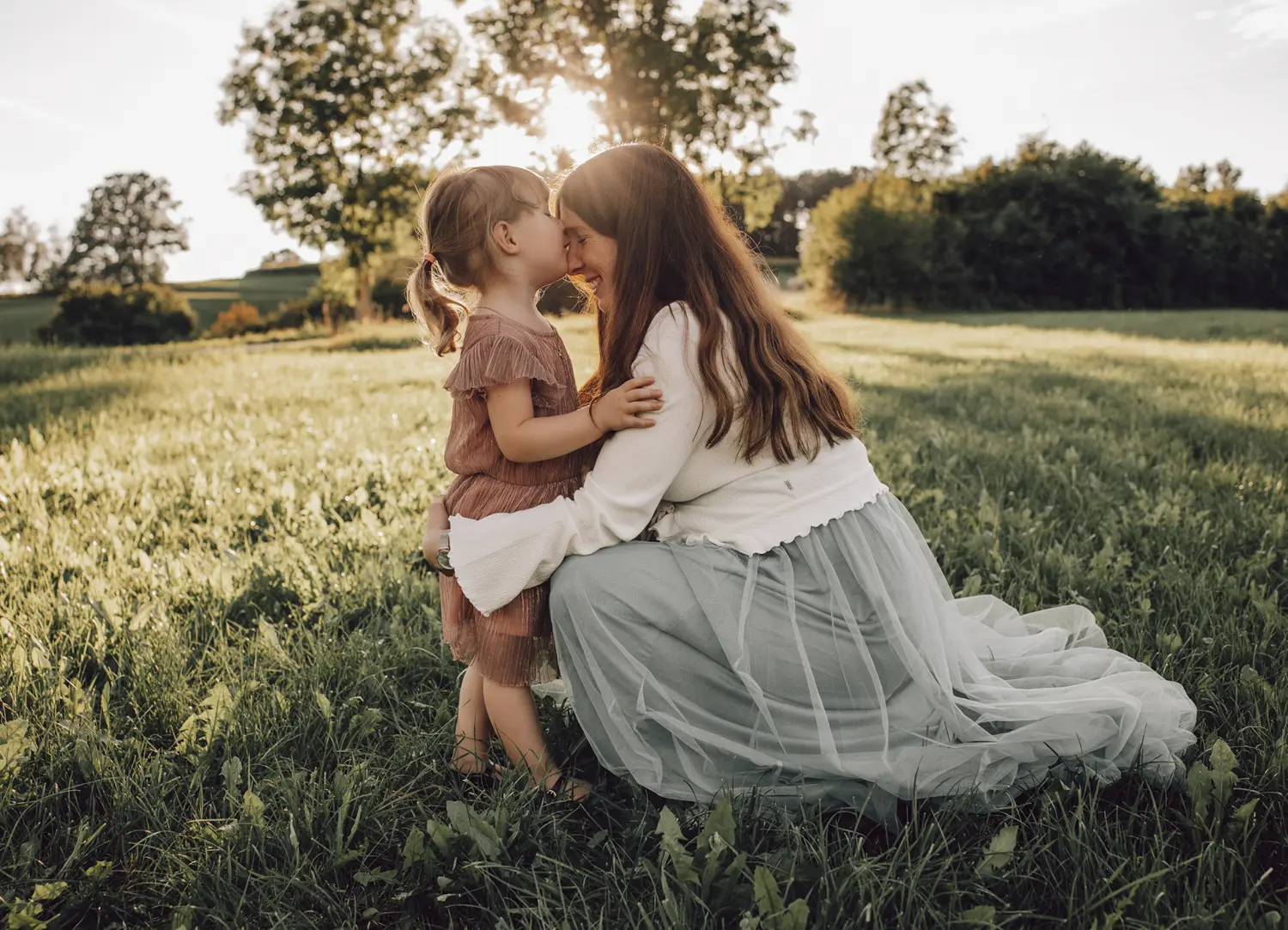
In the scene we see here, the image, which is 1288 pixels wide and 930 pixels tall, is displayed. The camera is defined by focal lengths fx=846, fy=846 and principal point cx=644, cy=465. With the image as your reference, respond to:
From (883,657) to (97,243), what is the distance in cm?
7485

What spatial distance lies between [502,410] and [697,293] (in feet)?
1.80

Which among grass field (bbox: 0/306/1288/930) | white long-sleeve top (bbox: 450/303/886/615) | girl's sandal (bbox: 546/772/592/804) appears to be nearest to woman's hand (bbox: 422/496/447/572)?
white long-sleeve top (bbox: 450/303/886/615)

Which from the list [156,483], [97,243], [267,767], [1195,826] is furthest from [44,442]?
[97,243]

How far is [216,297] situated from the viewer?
5691 cm

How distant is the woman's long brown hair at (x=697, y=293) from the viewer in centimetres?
202

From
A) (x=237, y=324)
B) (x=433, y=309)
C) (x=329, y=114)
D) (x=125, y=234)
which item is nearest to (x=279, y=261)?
(x=125, y=234)

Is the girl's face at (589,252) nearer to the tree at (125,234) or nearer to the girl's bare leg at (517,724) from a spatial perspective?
the girl's bare leg at (517,724)

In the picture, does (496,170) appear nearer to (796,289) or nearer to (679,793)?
(679,793)

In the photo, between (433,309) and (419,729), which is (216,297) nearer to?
(433,309)

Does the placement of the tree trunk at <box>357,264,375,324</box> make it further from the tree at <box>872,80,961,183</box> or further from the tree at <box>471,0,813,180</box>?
the tree at <box>872,80,961,183</box>

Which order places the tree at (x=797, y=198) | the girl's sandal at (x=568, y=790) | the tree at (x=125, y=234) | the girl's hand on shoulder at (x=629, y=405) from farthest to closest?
the tree at (x=797, y=198) → the tree at (x=125, y=234) → the girl's sandal at (x=568, y=790) → the girl's hand on shoulder at (x=629, y=405)

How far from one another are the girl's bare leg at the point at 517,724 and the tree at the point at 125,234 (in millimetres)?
70668

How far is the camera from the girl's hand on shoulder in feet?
6.26

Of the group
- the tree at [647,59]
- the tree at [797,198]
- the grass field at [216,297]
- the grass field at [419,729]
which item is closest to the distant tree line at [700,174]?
the tree at [647,59]
